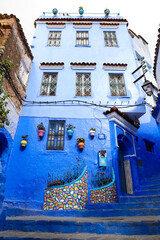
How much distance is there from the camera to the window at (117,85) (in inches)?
379

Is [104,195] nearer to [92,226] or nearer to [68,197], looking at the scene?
[68,197]

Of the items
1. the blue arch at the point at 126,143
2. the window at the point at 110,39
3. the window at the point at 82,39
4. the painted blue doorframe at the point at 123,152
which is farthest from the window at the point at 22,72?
the blue arch at the point at 126,143

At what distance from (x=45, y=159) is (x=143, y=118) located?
7823 millimetres

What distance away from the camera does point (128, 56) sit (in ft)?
36.1

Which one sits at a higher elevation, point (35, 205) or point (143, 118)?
point (143, 118)

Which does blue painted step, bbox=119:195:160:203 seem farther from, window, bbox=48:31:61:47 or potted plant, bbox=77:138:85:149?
window, bbox=48:31:61:47

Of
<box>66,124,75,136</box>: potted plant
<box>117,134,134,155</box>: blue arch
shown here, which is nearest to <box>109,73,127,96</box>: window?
<box>117,134,134,155</box>: blue arch

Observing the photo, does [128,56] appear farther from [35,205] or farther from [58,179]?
[35,205]

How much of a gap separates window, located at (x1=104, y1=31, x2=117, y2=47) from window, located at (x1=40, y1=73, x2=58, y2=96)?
4760 mm

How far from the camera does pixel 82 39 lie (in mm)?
11969

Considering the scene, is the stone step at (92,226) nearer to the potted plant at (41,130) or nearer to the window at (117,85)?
the potted plant at (41,130)

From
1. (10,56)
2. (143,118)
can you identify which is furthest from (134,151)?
(10,56)

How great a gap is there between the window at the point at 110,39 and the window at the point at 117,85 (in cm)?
284

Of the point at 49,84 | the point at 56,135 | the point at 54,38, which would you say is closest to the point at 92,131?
the point at 56,135
